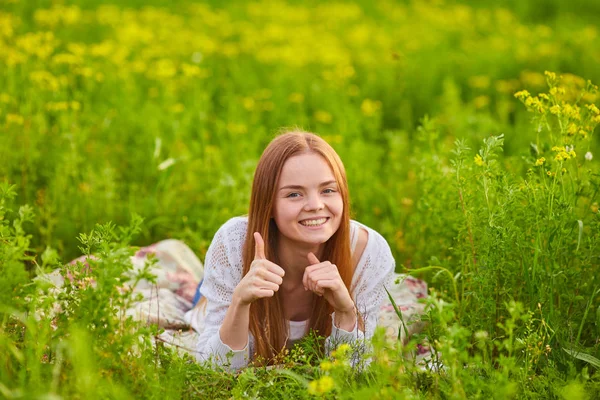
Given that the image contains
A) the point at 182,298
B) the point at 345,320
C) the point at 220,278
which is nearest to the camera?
the point at 345,320

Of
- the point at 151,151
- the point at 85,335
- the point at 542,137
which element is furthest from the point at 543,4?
the point at 85,335

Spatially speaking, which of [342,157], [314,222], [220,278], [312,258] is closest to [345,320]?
[312,258]

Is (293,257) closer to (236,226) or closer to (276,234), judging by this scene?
(276,234)

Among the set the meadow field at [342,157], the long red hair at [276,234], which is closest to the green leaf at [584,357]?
the meadow field at [342,157]

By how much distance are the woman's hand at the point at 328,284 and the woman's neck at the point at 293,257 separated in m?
0.18

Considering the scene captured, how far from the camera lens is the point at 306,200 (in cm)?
285

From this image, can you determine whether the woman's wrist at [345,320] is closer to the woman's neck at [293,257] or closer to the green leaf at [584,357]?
the woman's neck at [293,257]

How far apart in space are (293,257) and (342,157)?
191cm

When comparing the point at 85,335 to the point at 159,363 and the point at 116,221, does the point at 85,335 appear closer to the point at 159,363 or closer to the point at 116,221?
the point at 159,363

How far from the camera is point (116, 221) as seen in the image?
4273 millimetres

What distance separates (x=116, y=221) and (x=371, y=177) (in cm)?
152

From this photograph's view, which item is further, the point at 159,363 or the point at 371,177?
the point at 371,177

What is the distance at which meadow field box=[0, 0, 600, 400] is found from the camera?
229cm

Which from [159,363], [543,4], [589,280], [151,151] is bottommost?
[159,363]
